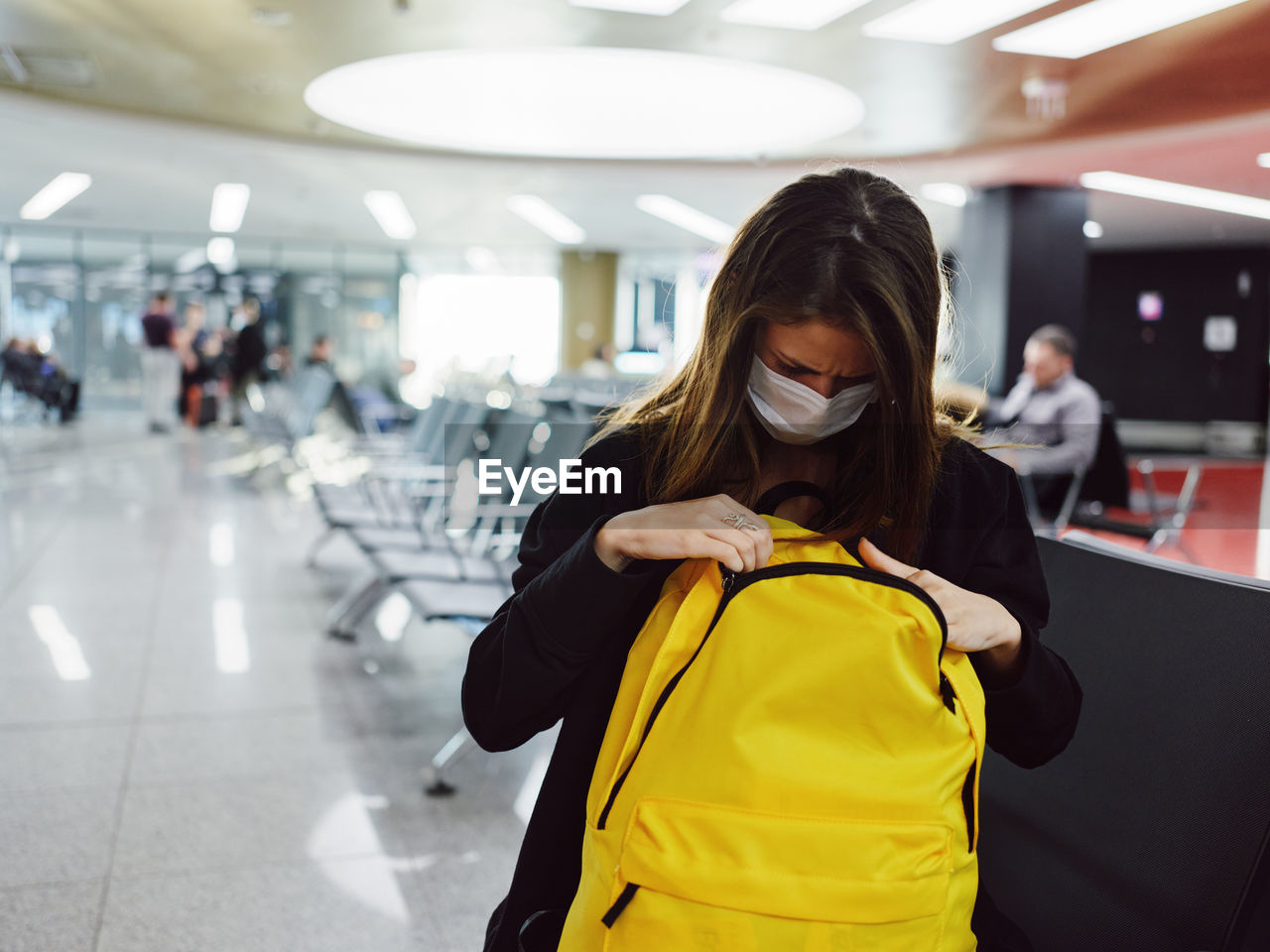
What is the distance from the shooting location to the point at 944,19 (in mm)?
5980

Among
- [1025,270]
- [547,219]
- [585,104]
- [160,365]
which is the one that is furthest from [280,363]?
[1025,270]

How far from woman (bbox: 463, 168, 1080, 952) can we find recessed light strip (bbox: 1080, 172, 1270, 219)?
34.4 feet

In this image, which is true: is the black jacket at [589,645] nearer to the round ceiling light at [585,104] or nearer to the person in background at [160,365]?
the round ceiling light at [585,104]

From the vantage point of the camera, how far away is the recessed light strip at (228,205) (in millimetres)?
12916

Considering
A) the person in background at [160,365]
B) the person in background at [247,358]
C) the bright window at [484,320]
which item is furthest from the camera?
the bright window at [484,320]

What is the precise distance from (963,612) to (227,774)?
2353 millimetres

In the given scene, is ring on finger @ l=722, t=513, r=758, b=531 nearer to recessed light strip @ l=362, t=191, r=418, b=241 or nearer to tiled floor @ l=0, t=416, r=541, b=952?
tiled floor @ l=0, t=416, r=541, b=952

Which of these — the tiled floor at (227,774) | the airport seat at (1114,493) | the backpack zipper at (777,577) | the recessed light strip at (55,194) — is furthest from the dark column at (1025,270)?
Result: the recessed light strip at (55,194)

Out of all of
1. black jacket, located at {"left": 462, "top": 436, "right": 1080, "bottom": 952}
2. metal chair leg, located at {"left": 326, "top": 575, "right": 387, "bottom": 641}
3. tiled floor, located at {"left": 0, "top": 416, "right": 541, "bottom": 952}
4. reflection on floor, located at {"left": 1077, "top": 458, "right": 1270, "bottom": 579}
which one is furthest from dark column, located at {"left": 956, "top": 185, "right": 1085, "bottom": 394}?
black jacket, located at {"left": 462, "top": 436, "right": 1080, "bottom": 952}

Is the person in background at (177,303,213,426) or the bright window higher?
the bright window

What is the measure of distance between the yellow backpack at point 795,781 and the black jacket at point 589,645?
0.11 m

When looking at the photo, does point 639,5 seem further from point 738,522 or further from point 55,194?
point 55,194

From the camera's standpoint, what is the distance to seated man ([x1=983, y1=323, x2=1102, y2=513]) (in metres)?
5.49

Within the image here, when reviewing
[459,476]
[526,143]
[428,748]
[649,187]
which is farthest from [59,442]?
[428,748]
